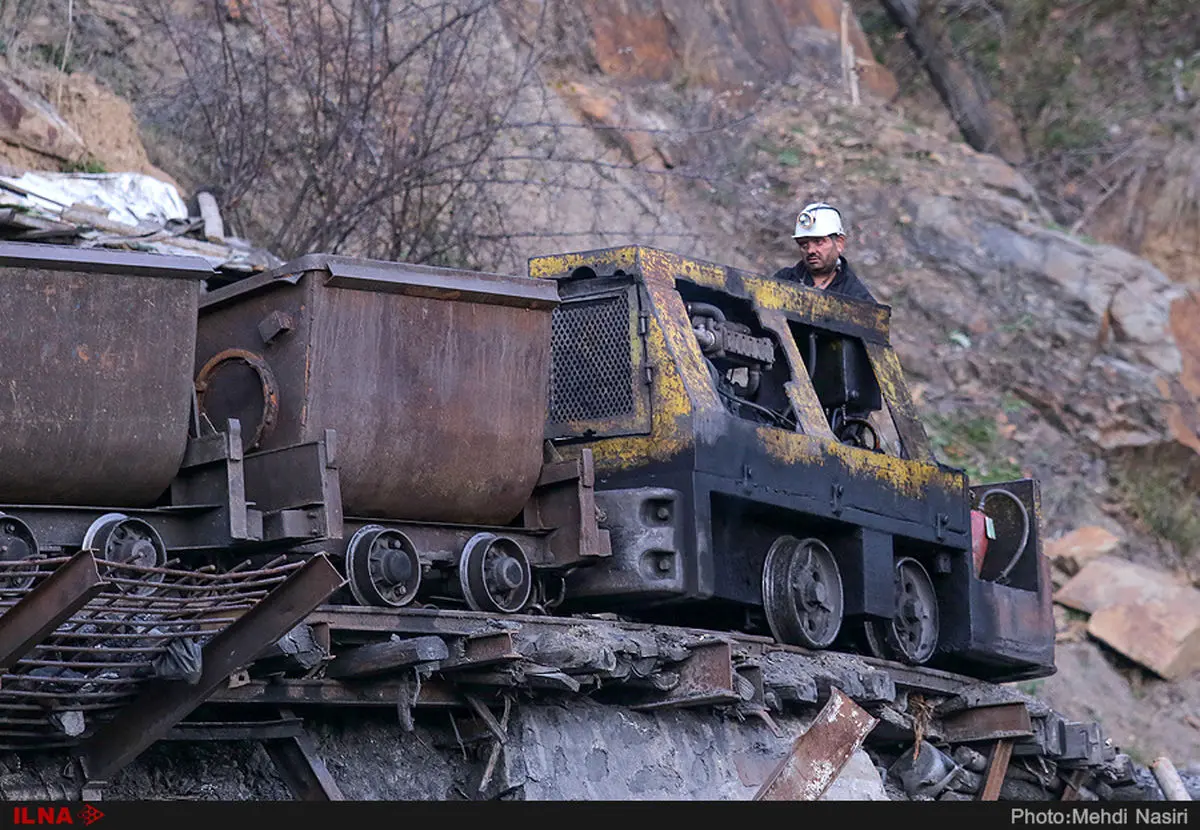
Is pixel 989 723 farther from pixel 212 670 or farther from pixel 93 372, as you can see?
pixel 93 372

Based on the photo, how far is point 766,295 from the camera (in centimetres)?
1058

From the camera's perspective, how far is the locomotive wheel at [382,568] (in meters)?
8.38

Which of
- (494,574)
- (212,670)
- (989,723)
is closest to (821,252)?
(989,723)

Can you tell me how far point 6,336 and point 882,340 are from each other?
5.15m

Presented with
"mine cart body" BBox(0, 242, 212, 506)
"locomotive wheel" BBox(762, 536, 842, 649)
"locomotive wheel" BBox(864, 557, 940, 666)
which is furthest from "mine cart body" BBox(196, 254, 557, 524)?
"locomotive wheel" BBox(864, 557, 940, 666)

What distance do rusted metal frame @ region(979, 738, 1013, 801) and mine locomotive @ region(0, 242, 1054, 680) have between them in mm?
521

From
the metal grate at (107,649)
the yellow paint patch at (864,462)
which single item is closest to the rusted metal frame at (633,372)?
the yellow paint patch at (864,462)

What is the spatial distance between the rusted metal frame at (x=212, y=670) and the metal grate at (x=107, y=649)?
0.05 meters

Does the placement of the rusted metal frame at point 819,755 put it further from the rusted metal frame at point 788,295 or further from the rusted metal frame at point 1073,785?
the rusted metal frame at point 1073,785

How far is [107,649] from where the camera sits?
7.25 meters

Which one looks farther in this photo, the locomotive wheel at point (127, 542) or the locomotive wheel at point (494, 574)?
the locomotive wheel at point (494, 574)

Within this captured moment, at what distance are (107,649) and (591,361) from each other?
3.46 m

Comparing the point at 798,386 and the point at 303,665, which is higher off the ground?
the point at 798,386

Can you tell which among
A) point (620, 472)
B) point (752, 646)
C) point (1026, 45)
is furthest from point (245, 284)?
point (1026, 45)
